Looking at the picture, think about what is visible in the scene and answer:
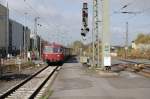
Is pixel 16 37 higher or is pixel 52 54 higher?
pixel 16 37

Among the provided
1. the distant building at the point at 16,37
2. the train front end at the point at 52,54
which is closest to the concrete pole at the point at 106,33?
the train front end at the point at 52,54

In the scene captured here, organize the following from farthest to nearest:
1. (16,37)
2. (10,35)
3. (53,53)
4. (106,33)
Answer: (16,37) → (10,35) → (53,53) → (106,33)

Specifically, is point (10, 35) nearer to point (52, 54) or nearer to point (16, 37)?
point (16, 37)

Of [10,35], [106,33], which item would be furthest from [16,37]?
[106,33]

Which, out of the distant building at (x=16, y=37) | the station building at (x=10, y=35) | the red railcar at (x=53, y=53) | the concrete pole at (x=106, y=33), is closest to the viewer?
the concrete pole at (x=106, y=33)

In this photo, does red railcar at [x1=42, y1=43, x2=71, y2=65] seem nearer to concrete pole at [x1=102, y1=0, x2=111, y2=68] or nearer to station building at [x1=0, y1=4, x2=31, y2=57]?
concrete pole at [x1=102, y1=0, x2=111, y2=68]

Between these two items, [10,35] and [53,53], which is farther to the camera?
[10,35]

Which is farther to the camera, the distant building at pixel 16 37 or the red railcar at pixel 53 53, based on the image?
the distant building at pixel 16 37

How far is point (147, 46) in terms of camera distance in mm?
135125

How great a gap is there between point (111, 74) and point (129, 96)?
14853 mm

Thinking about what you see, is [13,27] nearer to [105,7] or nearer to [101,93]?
[105,7]

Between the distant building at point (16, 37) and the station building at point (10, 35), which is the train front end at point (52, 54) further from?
the distant building at point (16, 37)

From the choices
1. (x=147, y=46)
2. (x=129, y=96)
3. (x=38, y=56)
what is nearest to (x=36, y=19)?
(x=38, y=56)

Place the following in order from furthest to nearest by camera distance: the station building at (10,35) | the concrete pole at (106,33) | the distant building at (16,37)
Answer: the distant building at (16,37), the station building at (10,35), the concrete pole at (106,33)
